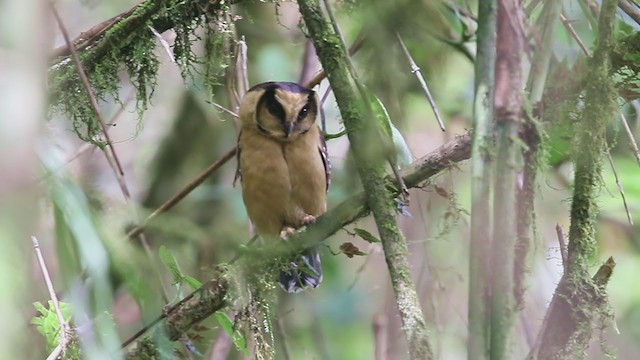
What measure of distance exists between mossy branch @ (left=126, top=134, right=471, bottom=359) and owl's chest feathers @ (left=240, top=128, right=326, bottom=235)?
824 millimetres

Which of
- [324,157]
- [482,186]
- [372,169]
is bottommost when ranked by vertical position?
[482,186]

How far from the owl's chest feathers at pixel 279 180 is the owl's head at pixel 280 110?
33 millimetres

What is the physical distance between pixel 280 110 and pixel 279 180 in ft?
0.76

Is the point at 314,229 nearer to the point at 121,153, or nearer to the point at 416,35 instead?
the point at 416,35

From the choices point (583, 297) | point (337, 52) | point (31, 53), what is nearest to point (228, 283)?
point (337, 52)

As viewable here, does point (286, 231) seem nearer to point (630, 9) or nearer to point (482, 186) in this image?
point (630, 9)

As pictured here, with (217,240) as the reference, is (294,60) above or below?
above

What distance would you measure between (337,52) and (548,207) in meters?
1.52

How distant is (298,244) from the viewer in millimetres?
2057

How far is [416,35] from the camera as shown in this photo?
67.6 inches

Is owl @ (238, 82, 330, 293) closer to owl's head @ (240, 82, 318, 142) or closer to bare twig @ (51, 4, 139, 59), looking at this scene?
owl's head @ (240, 82, 318, 142)

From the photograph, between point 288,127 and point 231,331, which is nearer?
point 231,331

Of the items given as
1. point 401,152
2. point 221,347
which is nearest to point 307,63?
point 221,347

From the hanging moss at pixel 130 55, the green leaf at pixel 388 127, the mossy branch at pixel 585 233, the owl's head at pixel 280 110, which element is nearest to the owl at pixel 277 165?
the owl's head at pixel 280 110
